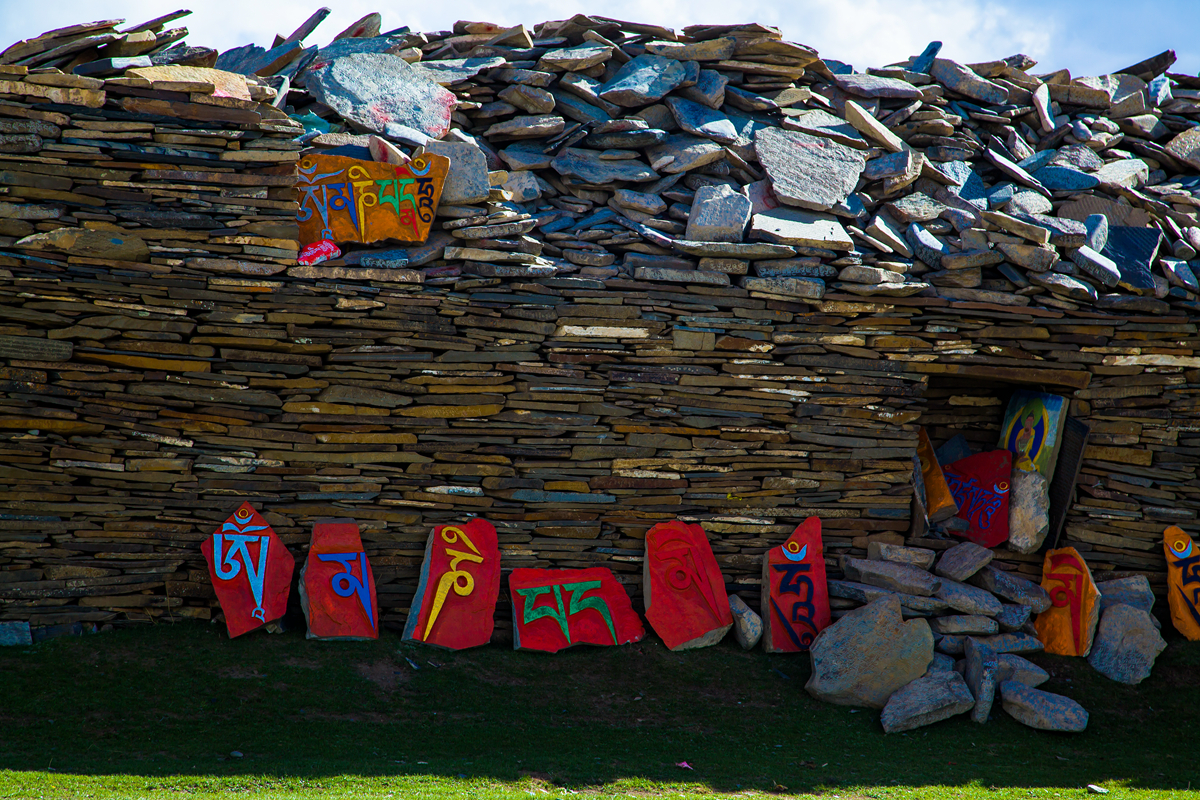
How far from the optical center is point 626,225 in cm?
683

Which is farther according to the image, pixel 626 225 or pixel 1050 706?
pixel 626 225

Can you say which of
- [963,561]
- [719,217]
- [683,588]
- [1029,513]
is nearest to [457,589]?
[683,588]

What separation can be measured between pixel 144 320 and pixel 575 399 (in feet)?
10.2

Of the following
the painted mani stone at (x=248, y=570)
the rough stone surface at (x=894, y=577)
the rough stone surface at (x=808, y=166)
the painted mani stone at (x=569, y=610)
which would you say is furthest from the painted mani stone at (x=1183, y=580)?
the painted mani stone at (x=248, y=570)

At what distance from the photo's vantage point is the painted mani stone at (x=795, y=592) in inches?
264

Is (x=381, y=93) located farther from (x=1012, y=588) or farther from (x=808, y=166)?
(x=1012, y=588)

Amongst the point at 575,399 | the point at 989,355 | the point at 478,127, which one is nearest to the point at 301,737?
the point at 575,399

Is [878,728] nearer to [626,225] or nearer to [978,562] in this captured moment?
[978,562]

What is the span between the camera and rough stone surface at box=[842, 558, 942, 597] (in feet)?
22.0

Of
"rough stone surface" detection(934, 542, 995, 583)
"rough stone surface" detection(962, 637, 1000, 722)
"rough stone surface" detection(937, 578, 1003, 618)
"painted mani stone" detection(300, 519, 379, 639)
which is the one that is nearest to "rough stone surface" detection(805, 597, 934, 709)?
"rough stone surface" detection(962, 637, 1000, 722)

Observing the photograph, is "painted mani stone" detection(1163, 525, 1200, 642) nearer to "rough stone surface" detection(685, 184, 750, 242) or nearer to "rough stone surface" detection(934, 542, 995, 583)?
"rough stone surface" detection(934, 542, 995, 583)

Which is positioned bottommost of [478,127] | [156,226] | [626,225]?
[156,226]

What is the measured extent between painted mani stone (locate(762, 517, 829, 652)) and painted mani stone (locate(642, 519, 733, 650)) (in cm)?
34

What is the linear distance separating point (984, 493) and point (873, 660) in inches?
90.2
